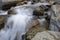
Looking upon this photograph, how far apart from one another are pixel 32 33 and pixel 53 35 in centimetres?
62

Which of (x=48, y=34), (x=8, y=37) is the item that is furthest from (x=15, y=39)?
(x=48, y=34)

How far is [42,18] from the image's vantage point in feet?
13.7

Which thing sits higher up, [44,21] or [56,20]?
[56,20]

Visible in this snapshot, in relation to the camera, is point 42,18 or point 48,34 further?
point 42,18

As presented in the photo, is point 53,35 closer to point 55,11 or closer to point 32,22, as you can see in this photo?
point 55,11

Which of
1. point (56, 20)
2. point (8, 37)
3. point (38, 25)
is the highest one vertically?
Answer: point (56, 20)

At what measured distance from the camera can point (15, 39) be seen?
3643 mm

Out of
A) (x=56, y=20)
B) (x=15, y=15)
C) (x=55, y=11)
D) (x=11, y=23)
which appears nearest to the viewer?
(x=56, y=20)

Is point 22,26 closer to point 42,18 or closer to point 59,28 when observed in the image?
point 42,18

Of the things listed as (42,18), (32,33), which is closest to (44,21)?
(42,18)

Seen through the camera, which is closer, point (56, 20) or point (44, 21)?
point (56, 20)

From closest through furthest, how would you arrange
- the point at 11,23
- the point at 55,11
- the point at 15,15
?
the point at 55,11 → the point at 11,23 → the point at 15,15

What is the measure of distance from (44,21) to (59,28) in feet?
3.16

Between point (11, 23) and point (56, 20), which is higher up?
point (56, 20)
